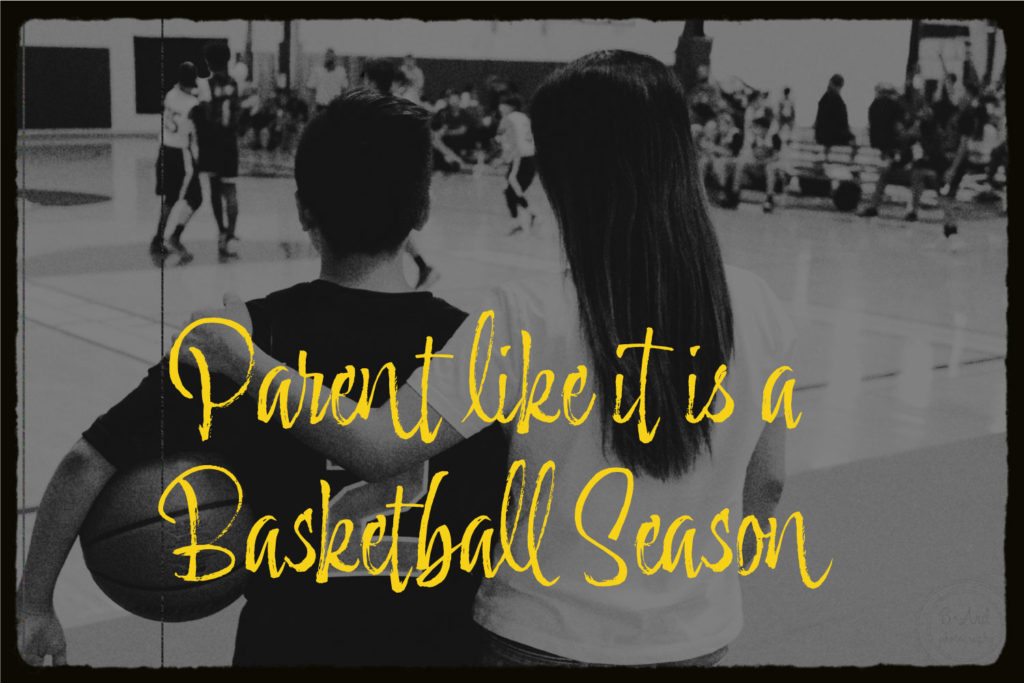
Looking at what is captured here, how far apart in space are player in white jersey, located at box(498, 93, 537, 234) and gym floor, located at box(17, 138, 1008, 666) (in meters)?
0.23

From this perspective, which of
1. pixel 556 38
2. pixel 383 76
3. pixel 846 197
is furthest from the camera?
pixel 846 197

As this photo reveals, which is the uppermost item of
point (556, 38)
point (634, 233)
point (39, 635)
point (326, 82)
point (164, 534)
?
point (556, 38)

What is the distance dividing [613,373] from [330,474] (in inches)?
17.9

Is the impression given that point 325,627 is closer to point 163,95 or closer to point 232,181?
point 163,95

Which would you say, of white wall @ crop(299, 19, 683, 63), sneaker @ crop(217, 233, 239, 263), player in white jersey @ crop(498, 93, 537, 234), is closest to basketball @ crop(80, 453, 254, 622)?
white wall @ crop(299, 19, 683, 63)

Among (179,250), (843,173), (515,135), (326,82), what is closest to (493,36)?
(326,82)

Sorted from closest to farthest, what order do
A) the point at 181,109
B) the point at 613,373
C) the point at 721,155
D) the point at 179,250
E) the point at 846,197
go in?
the point at 613,373 → the point at 181,109 → the point at 179,250 → the point at 721,155 → the point at 846,197

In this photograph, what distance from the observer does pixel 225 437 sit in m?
1.70

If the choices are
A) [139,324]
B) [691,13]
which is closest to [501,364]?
[691,13]

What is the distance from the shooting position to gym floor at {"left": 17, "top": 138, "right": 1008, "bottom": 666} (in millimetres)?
3236

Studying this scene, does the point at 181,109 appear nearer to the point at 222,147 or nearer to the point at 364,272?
the point at 364,272

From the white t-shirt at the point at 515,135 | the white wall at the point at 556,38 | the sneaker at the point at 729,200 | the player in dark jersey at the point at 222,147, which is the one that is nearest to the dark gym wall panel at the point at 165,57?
the white wall at the point at 556,38

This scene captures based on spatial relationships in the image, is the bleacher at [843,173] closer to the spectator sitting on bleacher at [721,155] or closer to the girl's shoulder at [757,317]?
the spectator sitting on bleacher at [721,155]

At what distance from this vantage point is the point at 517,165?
1155 cm
